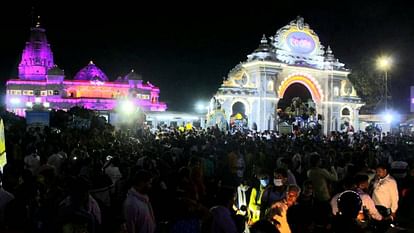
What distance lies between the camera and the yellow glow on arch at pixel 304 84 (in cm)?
4781

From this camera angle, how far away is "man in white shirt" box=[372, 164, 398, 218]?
742cm

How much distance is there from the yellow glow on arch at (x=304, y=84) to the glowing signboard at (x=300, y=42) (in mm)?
2883

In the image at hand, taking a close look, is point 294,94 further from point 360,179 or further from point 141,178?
point 141,178

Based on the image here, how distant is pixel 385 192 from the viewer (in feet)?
24.4

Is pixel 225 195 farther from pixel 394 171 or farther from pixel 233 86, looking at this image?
pixel 233 86

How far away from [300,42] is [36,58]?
3673 centimetres

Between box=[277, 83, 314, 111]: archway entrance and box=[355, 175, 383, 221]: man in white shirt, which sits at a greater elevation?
box=[277, 83, 314, 111]: archway entrance

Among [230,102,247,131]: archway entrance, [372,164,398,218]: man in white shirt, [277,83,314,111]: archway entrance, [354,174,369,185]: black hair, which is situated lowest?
[372,164,398,218]: man in white shirt

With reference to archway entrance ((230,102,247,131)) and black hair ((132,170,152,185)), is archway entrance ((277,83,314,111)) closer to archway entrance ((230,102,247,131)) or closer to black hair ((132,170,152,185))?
archway entrance ((230,102,247,131))

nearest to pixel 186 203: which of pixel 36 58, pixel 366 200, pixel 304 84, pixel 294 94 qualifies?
pixel 366 200

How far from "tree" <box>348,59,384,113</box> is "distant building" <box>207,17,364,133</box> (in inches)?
255

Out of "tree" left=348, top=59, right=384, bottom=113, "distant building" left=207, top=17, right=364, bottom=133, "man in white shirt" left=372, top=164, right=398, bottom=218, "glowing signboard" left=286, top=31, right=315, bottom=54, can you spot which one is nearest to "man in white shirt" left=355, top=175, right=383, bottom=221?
"man in white shirt" left=372, top=164, right=398, bottom=218

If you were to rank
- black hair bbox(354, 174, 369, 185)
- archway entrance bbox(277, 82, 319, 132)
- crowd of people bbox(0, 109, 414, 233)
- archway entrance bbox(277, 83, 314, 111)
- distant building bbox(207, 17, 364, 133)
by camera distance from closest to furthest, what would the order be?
crowd of people bbox(0, 109, 414, 233), black hair bbox(354, 174, 369, 185), distant building bbox(207, 17, 364, 133), archway entrance bbox(277, 82, 319, 132), archway entrance bbox(277, 83, 314, 111)

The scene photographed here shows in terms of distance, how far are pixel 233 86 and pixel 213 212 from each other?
129 ft
